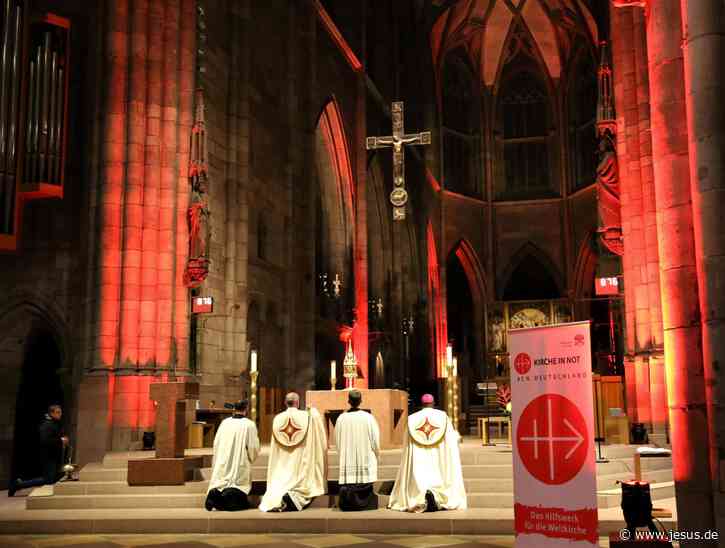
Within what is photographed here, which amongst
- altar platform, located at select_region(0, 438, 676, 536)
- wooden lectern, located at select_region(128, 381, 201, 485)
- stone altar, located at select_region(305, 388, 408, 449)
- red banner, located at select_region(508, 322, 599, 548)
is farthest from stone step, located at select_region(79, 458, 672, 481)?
red banner, located at select_region(508, 322, 599, 548)

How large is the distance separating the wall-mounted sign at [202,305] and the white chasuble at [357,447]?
604 cm

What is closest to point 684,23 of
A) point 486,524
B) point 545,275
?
point 486,524

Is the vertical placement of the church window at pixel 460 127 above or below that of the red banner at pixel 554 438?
above

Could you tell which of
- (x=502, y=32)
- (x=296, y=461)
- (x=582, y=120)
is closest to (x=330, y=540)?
(x=296, y=461)

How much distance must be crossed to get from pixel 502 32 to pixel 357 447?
37733mm

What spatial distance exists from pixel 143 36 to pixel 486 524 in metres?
11.4

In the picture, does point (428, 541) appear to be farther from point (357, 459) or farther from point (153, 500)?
point (153, 500)

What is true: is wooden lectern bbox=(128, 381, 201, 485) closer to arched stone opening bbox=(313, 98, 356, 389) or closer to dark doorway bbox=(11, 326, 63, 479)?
dark doorway bbox=(11, 326, 63, 479)

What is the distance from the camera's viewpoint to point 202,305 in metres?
16.8

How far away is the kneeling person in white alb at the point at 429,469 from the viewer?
10797 millimetres

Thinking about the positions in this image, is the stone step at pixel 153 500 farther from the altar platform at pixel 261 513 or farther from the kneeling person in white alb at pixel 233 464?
the kneeling person in white alb at pixel 233 464

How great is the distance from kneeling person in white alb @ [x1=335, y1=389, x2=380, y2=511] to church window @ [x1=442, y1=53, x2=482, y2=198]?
33.2 meters

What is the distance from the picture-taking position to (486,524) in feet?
31.5

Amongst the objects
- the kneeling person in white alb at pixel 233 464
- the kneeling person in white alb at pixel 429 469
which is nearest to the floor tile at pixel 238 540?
the kneeling person in white alb at pixel 233 464
